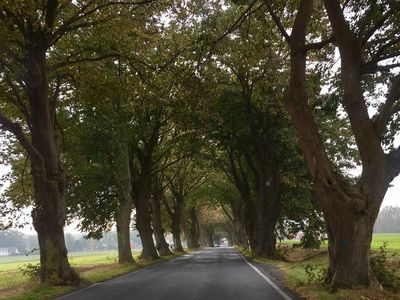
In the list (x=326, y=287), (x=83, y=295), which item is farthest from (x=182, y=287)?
(x=326, y=287)

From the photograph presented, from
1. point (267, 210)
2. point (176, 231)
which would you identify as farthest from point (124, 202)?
point (176, 231)

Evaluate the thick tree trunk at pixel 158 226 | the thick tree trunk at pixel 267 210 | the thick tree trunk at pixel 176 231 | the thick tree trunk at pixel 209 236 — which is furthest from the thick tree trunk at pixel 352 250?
the thick tree trunk at pixel 209 236

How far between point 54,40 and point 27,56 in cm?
114

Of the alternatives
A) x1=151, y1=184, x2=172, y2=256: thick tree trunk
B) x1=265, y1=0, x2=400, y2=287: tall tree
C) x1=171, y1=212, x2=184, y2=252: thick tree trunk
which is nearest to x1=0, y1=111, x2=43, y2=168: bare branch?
x1=265, y1=0, x2=400, y2=287: tall tree

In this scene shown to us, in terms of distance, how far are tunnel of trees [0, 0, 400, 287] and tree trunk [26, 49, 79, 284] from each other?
4 centimetres

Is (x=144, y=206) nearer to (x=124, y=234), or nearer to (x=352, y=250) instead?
(x=124, y=234)

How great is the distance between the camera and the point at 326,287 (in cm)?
1230

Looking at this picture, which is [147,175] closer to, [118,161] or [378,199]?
[118,161]

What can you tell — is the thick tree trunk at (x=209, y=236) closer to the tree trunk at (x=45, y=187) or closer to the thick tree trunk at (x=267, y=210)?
the thick tree trunk at (x=267, y=210)

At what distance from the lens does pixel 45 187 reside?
Result: 17.5 m

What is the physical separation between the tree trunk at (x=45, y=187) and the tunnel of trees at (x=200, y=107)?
0.13 feet

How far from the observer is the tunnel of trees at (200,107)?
12.2 meters

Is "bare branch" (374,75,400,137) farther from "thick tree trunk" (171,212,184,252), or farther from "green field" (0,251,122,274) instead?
"thick tree trunk" (171,212,184,252)

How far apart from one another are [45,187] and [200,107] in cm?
584
